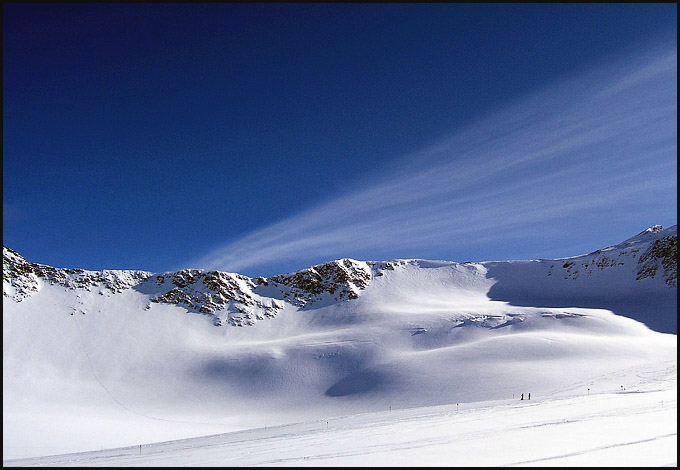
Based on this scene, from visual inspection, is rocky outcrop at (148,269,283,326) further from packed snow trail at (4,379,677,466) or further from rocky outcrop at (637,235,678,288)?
rocky outcrop at (637,235,678,288)

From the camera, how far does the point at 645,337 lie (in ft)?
153

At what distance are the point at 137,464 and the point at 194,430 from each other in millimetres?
28360

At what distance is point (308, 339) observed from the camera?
61.0 meters

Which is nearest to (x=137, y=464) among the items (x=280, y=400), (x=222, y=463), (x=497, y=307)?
(x=222, y=463)

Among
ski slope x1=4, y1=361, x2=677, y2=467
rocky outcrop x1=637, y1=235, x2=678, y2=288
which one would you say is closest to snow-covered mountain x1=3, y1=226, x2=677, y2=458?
rocky outcrop x1=637, y1=235, x2=678, y2=288

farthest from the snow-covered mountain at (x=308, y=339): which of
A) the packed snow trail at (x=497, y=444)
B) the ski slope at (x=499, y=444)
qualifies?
the packed snow trail at (x=497, y=444)

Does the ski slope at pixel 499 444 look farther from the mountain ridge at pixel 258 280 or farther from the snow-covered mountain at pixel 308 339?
the mountain ridge at pixel 258 280

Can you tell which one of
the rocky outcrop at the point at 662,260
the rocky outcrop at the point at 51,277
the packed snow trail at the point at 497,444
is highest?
the rocky outcrop at the point at 51,277

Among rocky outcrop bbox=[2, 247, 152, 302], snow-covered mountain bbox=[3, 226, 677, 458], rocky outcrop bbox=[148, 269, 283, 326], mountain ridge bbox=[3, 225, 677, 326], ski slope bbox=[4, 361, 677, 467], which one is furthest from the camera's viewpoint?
rocky outcrop bbox=[148, 269, 283, 326]

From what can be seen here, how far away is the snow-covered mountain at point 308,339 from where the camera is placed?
119 feet

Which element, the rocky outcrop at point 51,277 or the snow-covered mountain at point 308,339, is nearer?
the snow-covered mountain at point 308,339

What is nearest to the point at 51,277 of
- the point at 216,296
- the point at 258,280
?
the point at 216,296

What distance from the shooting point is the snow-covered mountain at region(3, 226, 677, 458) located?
3612cm

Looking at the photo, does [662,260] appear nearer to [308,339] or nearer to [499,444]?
[308,339]
